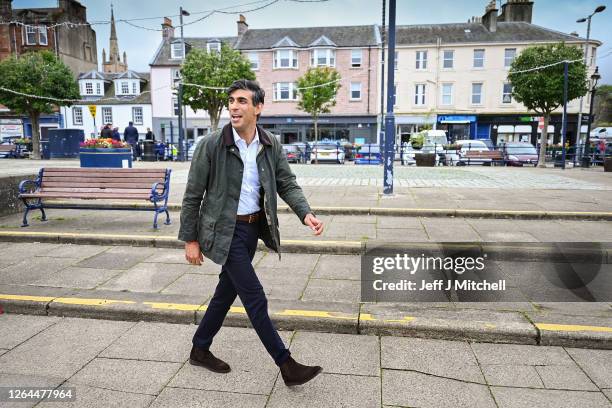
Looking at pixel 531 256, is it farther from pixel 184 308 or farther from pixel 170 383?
pixel 170 383

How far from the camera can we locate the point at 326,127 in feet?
132

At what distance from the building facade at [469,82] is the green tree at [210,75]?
49.3ft

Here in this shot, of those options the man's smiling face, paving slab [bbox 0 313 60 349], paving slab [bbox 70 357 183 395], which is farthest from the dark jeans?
paving slab [bbox 0 313 60 349]

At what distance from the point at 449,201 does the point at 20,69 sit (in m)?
28.0

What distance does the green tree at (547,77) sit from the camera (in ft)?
77.7

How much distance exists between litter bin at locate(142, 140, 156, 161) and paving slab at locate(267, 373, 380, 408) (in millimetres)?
23617

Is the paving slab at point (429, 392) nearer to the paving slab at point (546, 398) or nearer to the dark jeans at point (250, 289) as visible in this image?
the paving slab at point (546, 398)

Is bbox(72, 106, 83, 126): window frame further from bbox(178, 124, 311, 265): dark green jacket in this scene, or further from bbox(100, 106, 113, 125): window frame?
bbox(178, 124, 311, 265): dark green jacket

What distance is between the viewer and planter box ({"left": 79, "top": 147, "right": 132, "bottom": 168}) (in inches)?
550

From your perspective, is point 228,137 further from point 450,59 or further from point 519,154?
point 450,59

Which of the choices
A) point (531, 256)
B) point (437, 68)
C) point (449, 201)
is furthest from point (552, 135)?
point (531, 256)

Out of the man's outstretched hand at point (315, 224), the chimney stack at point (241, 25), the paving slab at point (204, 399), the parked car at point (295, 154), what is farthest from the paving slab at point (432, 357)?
the chimney stack at point (241, 25)

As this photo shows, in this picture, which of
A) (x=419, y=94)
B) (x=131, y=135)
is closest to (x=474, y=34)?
(x=419, y=94)

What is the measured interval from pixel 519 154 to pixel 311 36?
2448 centimetres
